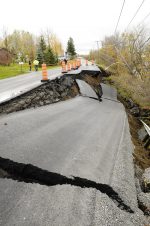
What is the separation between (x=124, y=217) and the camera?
11.5 feet

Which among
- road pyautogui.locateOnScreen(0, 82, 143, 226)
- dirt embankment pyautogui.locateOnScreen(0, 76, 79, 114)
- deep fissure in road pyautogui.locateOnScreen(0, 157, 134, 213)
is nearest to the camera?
road pyautogui.locateOnScreen(0, 82, 143, 226)

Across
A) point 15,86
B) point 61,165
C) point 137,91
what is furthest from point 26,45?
point 61,165

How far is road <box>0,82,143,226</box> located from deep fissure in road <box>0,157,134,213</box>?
113 mm

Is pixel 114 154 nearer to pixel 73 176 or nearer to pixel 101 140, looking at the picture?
pixel 101 140

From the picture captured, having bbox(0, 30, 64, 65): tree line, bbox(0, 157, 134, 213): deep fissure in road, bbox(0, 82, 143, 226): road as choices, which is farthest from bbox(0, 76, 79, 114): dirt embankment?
bbox(0, 30, 64, 65): tree line

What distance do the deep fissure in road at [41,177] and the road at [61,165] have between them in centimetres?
11

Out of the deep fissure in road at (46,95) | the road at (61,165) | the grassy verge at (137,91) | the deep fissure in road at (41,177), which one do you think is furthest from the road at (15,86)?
the grassy verge at (137,91)

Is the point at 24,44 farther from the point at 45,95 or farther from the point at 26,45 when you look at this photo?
the point at 45,95

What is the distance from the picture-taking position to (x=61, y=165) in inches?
184

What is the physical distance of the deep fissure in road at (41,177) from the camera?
159 inches

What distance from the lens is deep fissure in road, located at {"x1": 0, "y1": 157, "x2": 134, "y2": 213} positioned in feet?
13.3

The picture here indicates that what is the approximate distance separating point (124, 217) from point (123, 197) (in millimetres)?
524

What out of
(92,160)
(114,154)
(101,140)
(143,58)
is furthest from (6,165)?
(143,58)

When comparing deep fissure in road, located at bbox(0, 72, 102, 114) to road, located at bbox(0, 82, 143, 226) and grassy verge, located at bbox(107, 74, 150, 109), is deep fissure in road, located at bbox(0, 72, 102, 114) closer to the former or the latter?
road, located at bbox(0, 82, 143, 226)
